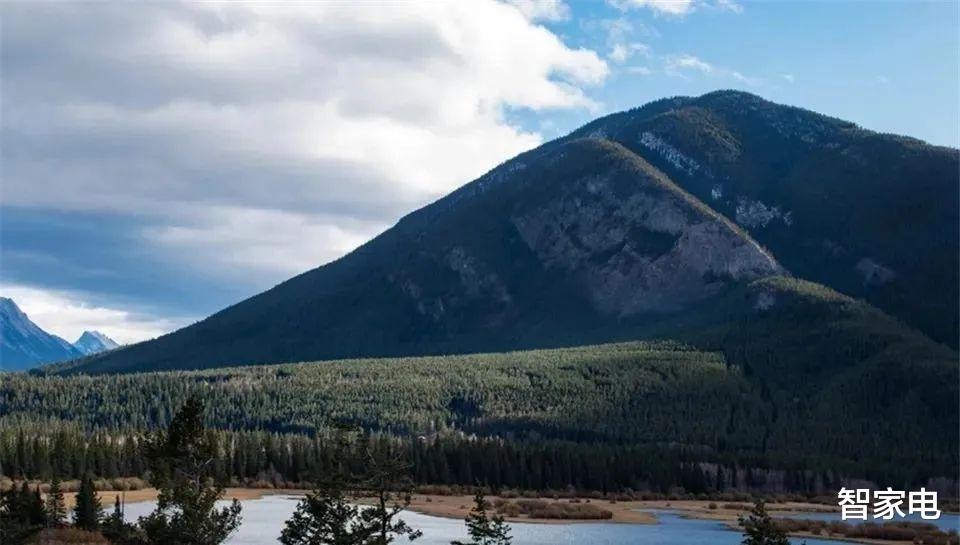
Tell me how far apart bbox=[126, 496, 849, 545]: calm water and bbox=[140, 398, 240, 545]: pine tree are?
133ft

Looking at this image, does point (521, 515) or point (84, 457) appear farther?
point (84, 457)

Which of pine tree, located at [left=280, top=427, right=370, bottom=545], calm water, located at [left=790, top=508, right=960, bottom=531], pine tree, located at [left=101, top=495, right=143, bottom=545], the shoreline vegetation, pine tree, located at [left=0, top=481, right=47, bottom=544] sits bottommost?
calm water, located at [left=790, top=508, right=960, bottom=531]

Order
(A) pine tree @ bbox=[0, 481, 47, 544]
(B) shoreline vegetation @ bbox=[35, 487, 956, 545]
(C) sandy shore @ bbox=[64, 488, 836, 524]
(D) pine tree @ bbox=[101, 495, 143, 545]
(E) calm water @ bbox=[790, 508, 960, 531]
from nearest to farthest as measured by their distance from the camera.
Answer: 1. (A) pine tree @ bbox=[0, 481, 47, 544]
2. (D) pine tree @ bbox=[101, 495, 143, 545]
3. (B) shoreline vegetation @ bbox=[35, 487, 956, 545]
4. (C) sandy shore @ bbox=[64, 488, 836, 524]
5. (E) calm water @ bbox=[790, 508, 960, 531]

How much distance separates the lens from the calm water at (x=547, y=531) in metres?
98.9

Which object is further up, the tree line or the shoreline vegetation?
the tree line


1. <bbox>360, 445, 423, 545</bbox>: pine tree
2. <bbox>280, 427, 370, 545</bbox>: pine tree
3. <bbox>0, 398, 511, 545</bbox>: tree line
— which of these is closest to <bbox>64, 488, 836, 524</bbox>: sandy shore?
<bbox>280, 427, 370, 545</bbox>: pine tree

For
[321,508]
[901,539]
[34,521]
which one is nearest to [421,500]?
[901,539]

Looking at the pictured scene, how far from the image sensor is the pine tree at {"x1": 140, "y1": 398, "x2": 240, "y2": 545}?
47.4 metres

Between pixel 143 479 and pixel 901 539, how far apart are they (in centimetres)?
10226

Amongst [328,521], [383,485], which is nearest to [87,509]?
[328,521]

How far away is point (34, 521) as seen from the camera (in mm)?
76375

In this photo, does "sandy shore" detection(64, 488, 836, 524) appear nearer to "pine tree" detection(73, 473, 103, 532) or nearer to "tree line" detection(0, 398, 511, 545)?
"pine tree" detection(73, 473, 103, 532)

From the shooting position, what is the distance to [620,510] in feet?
481

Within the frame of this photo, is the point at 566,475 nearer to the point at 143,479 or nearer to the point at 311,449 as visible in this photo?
the point at 311,449
